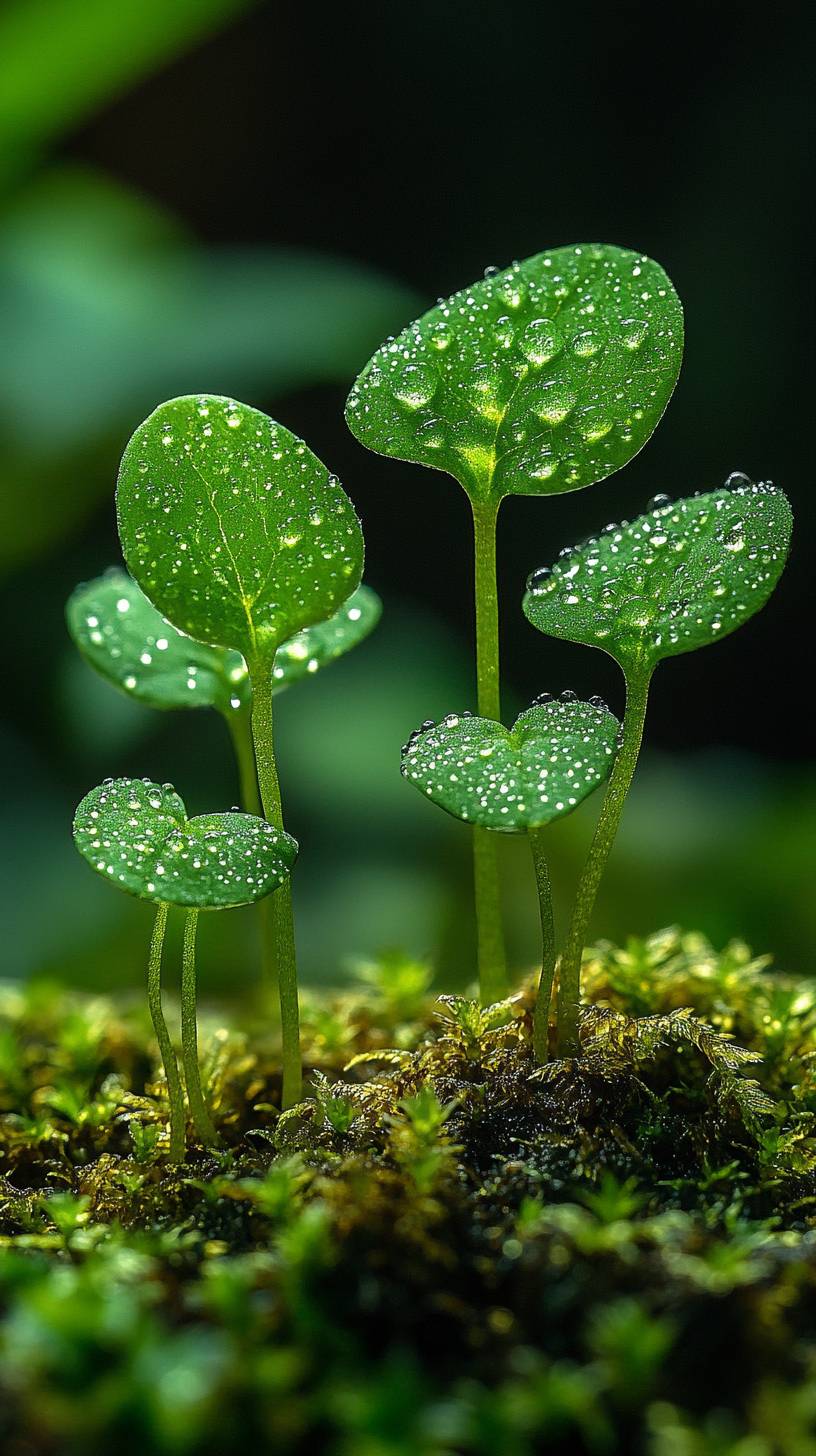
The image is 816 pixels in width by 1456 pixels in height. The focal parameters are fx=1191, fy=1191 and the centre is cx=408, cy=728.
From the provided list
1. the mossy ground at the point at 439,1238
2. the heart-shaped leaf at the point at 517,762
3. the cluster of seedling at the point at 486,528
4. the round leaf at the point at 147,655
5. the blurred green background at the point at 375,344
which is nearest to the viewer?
the mossy ground at the point at 439,1238

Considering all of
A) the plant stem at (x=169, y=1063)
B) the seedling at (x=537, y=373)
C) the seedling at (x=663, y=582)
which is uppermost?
the seedling at (x=537, y=373)

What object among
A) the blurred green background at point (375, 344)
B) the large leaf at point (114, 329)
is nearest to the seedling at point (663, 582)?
the blurred green background at point (375, 344)

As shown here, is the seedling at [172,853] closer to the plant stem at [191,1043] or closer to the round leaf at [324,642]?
the plant stem at [191,1043]

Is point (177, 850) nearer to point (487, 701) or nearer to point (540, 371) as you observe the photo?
point (487, 701)

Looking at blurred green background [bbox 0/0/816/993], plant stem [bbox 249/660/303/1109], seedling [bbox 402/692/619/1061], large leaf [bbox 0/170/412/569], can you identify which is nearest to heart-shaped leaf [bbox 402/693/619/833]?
seedling [bbox 402/692/619/1061]

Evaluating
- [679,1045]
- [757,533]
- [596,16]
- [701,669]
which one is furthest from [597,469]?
[596,16]

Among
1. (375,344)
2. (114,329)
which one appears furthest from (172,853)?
(375,344)

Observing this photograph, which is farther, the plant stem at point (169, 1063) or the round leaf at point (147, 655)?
the round leaf at point (147, 655)
